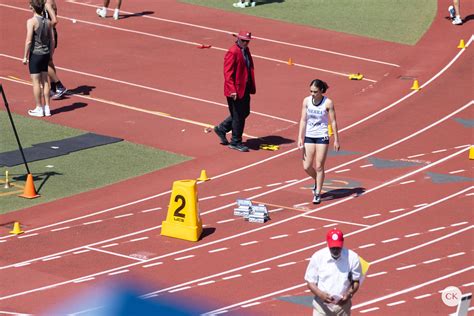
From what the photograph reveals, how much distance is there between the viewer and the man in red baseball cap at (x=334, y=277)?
34.4 feet

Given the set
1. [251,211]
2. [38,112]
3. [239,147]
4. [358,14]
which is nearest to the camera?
[251,211]

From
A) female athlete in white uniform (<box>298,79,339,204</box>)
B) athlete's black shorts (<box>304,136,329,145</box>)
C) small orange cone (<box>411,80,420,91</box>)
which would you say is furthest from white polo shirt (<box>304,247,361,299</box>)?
small orange cone (<box>411,80,420,91</box>)

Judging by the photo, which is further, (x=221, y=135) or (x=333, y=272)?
(x=221, y=135)

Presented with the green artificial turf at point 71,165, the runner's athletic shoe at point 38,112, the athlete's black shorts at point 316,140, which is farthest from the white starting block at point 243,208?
the runner's athletic shoe at point 38,112

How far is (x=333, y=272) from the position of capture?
34.6 feet

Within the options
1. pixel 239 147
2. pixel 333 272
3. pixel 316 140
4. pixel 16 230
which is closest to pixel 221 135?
pixel 239 147

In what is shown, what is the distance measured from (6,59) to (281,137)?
8.93 metres

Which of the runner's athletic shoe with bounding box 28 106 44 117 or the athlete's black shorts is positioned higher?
the athlete's black shorts

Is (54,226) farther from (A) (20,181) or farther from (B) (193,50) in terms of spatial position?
(B) (193,50)

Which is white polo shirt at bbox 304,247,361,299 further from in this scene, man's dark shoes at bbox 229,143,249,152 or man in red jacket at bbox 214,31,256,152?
man's dark shoes at bbox 229,143,249,152

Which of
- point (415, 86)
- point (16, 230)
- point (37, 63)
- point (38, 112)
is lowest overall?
point (16, 230)

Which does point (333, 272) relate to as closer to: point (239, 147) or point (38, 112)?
point (239, 147)

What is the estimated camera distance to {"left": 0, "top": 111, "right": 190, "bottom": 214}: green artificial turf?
58.5 ft

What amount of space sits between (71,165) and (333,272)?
369 inches
